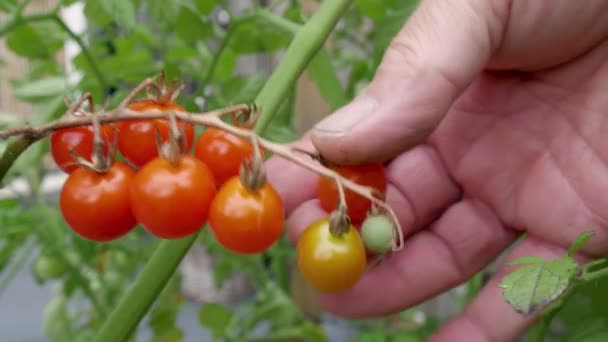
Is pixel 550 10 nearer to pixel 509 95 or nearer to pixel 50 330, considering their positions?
pixel 509 95

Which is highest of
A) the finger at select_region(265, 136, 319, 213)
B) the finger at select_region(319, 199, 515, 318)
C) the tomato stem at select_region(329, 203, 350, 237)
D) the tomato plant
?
the tomato stem at select_region(329, 203, 350, 237)

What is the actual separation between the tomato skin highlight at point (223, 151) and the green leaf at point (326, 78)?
32 cm

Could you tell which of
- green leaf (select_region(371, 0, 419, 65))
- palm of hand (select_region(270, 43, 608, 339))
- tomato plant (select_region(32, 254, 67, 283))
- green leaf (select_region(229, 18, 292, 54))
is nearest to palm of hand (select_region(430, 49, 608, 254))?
palm of hand (select_region(270, 43, 608, 339))

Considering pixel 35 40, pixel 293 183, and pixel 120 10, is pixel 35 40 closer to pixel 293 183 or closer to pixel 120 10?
pixel 120 10

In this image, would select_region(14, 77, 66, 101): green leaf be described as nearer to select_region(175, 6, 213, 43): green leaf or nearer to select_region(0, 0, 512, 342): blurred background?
select_region(0, 0, 512, 342): blurred background

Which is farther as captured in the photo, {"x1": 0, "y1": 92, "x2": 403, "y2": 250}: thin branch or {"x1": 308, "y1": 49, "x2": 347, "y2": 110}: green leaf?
{"x1": 308, "y1": 49, "x2": 347, "y2": 110}: green leaf

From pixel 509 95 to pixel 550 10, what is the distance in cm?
15

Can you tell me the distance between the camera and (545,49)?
0.69 metres

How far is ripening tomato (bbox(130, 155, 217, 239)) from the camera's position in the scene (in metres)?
0.39

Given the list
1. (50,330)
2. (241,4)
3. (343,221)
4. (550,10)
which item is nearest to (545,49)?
(550,10)

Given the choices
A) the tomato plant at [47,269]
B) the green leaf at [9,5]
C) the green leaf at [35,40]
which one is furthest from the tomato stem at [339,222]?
the tomato plant at [47,269]

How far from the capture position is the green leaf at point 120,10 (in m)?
0.59

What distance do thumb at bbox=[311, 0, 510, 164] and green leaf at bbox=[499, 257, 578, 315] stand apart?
0.18 meters

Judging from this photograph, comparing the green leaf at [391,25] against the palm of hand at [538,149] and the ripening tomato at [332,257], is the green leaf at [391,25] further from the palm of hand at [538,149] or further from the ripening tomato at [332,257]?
the ripening tomato at [332,257]
